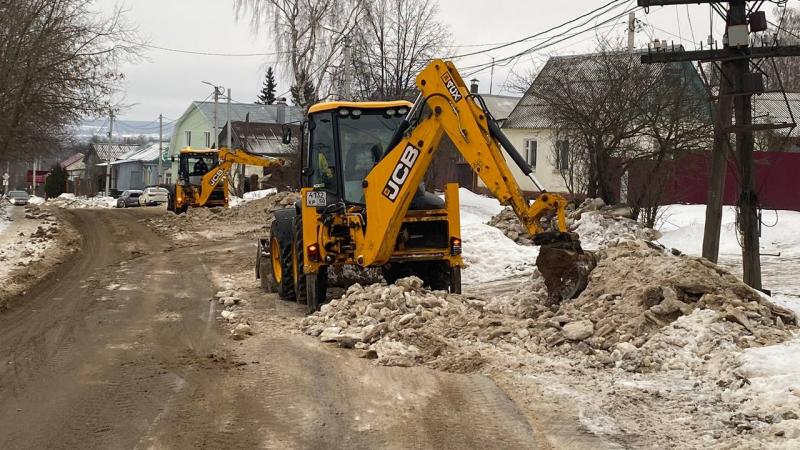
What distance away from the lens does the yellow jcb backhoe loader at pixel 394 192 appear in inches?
390

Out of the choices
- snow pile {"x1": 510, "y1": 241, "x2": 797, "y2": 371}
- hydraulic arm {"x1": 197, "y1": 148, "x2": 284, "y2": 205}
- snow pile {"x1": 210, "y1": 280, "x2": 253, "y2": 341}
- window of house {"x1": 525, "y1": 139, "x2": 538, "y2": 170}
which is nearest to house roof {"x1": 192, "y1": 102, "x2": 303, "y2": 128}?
window of house {"x1": 525, "y1": 139, "x2": 538, "y2": 170}

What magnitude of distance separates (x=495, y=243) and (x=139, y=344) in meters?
9.75

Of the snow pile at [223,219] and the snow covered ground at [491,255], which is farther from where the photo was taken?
the snow pile at [223,219]

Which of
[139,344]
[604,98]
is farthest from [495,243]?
[139,344]

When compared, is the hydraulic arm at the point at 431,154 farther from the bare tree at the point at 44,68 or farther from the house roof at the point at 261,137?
the house roof at the point at 261,137

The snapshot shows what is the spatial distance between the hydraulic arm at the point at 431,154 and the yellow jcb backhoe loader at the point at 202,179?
2309 cm

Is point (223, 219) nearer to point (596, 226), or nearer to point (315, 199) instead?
point (596, 226)

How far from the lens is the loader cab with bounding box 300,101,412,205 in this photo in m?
11.7

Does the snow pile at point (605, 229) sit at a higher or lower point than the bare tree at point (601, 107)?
lower

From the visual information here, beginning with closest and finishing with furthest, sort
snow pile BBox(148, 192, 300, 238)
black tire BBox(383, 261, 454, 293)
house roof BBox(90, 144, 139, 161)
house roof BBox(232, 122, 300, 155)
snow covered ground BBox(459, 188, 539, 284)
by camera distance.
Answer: black tire BBox(383, 261, 454, 293) < snow covered ground BBox(459, 188, 539, 284) < snow pile BBox(148, 192, 300, 238) < house roof BBox(232, 122, 300, 155) < house roof BBox(90, 144, 139, 161)

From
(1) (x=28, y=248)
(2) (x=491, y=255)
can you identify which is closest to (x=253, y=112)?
(1) (x=28, y=248)

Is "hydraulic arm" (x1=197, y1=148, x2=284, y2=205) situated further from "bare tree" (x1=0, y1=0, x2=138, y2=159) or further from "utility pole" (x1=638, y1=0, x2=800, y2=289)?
"utility pole" (x1=638, y1=0, x2=800, y2=289)

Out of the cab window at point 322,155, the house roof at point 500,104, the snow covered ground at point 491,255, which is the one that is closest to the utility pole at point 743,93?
the snow covered ground at point 491,255

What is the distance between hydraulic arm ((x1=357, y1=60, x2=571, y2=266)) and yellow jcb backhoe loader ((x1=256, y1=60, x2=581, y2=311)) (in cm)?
1
